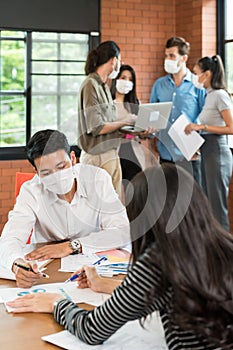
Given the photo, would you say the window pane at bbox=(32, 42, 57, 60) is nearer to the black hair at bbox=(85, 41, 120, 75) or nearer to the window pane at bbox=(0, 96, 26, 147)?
the window pane at bbox=(0, 96, 26, 147)

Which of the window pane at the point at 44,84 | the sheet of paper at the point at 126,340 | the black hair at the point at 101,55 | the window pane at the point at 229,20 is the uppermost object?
the window pane at the point at 229,20

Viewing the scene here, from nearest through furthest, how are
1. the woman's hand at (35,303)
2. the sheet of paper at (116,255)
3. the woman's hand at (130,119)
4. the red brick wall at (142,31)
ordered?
the woman's hand at (35,303) < the sheet of paper at (116,255) < the woman's hand at (130,119) < the red brick wall at (142,31)

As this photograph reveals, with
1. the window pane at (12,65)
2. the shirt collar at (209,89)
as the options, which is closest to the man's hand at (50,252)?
the shirt collar at (209,89)

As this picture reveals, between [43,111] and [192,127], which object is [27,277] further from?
[43,111]

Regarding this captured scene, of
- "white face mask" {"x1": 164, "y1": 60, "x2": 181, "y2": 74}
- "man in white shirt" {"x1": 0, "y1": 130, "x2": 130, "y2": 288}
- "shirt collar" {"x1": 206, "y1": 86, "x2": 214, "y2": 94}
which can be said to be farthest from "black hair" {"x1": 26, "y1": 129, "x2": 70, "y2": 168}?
"white face mask" {"x1": 164, "y1": 60, "x2": 181, "y2": 74}

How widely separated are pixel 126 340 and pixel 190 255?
39cm

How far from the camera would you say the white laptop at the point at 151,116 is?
17.0 ft

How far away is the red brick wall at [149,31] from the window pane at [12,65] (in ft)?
2.41

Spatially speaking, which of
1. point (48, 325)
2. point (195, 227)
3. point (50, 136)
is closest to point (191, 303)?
point (195, 227)

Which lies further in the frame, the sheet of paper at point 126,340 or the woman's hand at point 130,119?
the woman's hand at point 130,119

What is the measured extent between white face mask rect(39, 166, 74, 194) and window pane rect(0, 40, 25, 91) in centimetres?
313

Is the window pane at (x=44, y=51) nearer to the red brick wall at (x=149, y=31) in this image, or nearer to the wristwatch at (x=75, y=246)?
the red brick wall at (x=149, y=31)

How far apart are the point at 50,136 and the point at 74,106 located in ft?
10.9

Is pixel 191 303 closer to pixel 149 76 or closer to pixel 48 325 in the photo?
pixel 48 325
